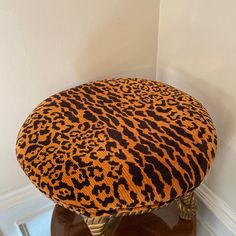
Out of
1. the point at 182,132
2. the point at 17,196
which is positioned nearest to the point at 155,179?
the point at 182,132

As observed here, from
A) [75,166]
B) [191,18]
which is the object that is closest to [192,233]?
[75,166]

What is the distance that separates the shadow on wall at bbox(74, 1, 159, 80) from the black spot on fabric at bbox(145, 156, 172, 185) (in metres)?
0.40

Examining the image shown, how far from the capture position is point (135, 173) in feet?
1.64

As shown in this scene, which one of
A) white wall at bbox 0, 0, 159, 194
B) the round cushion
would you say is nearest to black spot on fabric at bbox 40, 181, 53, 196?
the round cushion

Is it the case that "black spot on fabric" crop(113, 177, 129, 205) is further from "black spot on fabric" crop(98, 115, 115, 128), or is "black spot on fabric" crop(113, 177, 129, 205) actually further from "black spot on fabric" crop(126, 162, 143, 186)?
"black spot on fabric" crop(98, 115, 115, 128)

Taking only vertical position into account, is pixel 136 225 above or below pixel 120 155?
below

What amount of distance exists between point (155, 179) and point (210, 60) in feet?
1.26

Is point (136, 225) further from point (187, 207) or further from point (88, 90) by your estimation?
point (88, 90)

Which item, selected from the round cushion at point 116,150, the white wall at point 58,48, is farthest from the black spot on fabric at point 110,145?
the white wall at point 58,48

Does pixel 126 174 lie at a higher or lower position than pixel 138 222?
higher

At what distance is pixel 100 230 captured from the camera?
552 mm
